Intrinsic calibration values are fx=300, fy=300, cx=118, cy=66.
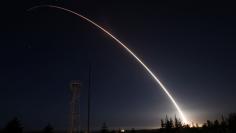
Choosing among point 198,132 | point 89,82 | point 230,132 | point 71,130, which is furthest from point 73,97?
point 198,132

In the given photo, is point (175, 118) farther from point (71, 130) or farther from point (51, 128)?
point (71, 130)

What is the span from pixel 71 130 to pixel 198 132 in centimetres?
2659

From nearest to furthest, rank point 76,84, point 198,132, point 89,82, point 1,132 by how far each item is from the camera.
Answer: point 89,82 < point 76,84 < point 198,132 < point 1,132

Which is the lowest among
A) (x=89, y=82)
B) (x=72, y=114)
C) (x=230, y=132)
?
(x=230, y=132)

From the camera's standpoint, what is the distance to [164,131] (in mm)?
108750

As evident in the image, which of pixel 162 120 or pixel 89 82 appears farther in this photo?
pixel 162 120

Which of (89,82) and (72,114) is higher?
(89,82)

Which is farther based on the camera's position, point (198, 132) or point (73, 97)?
point (198, 132)

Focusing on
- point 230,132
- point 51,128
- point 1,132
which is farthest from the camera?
point 51,128

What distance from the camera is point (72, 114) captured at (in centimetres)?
4188

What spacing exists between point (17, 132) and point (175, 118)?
70.2m

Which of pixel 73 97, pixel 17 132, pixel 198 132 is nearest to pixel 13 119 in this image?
pixel 17 132

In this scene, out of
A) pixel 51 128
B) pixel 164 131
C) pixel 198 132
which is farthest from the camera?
pixel 164 131

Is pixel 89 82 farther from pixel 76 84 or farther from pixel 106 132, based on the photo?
pixel 106 132
